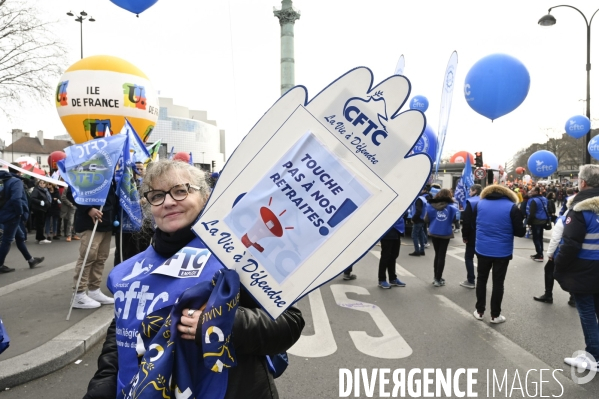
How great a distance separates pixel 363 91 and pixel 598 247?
3.74 metres

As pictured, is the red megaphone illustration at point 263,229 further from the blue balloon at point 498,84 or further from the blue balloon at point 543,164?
the blue balloon at point 543,164

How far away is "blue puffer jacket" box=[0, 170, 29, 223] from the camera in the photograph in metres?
6.85

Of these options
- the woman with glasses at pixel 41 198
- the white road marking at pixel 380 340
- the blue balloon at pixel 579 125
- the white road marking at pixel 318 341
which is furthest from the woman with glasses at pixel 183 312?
the blue balloon at pixel 579 125

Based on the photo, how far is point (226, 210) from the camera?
129cm

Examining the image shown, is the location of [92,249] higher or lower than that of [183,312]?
lower

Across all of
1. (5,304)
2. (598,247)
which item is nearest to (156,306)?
(598,247)

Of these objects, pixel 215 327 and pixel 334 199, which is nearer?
pixel 215 327

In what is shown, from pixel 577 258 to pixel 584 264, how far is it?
0.08 meters

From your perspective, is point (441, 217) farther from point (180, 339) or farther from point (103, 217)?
point (180, 339)

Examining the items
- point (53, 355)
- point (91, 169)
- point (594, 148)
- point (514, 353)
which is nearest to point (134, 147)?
point (91, 169)

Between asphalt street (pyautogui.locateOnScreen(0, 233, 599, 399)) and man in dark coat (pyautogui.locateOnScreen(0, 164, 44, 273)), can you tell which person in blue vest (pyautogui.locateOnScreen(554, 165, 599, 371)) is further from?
man in dark coat (pyautogui.locateOnScreen(0, 164, 44, 273))

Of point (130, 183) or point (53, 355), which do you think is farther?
point (130, 183)

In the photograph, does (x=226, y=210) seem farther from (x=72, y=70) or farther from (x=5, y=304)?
(x=72, y=70)

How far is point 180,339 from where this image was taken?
1.23 metres
